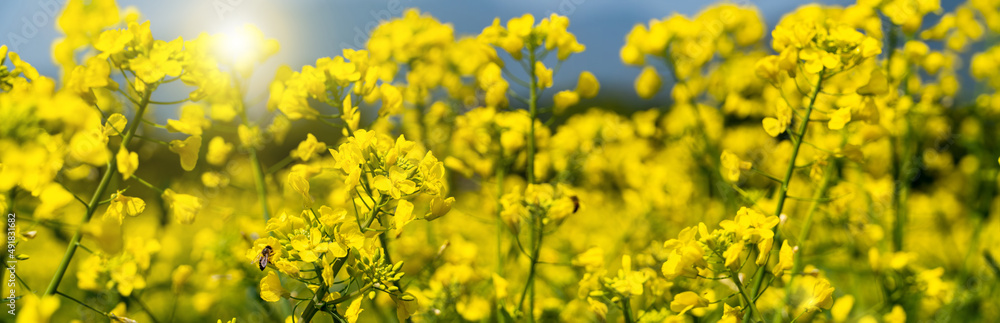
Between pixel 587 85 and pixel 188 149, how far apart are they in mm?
1099

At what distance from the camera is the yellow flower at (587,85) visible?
1735mm

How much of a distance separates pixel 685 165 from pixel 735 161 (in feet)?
8.51

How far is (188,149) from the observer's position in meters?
1.25

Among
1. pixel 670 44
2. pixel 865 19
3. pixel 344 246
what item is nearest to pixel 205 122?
pixel 344 246

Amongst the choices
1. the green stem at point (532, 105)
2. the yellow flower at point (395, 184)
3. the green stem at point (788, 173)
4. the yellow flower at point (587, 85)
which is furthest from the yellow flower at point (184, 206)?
the green stem at point (788, 173)

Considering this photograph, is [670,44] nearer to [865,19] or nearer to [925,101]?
[865,19]

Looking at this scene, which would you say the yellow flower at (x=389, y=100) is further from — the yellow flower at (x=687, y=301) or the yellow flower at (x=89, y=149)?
the yellow flower at (x=687, y=301)

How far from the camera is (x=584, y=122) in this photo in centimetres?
358

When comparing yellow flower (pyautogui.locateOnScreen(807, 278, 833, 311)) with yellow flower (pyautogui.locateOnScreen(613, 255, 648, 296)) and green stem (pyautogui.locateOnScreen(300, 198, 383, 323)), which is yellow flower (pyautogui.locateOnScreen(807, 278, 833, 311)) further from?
green stem (pyautogui.locateOnScreen(300, 198, 383, 323))

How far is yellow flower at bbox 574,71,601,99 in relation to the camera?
1.74 meters

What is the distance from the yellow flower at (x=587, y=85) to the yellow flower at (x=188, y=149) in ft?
3.47

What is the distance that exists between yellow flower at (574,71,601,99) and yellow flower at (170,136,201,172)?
1057mm

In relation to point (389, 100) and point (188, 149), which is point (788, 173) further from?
point (188, 149)

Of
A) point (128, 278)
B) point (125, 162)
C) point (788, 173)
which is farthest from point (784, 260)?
point (128, 278)
